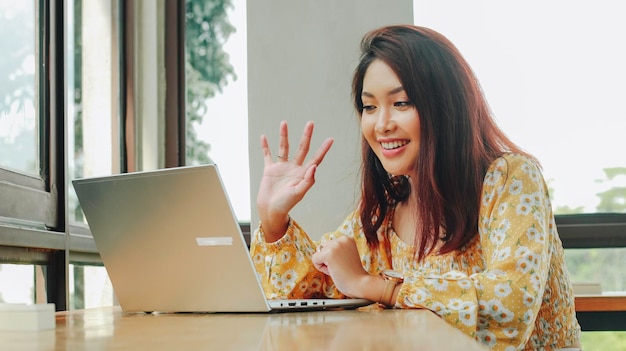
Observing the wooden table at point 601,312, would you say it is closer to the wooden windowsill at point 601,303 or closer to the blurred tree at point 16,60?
the wooden windowsill at point 601,303

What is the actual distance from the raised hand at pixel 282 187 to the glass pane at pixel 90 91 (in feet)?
2.97

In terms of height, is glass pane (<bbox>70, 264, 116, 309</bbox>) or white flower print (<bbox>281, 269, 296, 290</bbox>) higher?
white flower print (<bbox>281, 269, 296, 290</bbox>)

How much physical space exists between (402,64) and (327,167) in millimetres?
950

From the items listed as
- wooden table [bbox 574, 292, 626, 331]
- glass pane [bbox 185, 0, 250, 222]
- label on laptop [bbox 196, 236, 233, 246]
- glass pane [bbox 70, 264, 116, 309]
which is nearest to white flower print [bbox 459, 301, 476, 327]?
label on laptop [bbox 196, 236, 233, 246]

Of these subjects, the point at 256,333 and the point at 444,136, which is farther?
the point at 444,136

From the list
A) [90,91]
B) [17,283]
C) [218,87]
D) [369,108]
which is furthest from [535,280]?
[218,87]

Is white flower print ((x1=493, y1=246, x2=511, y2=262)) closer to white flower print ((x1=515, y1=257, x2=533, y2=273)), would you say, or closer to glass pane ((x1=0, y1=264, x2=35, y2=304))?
white flower print ((x1=515, y1=257, x2=533, y2=273))

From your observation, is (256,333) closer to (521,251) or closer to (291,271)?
(521,251)

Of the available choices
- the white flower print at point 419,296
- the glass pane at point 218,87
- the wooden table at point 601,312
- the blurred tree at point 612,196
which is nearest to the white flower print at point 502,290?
the white flower print at point 419,296

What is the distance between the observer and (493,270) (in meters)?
1.38

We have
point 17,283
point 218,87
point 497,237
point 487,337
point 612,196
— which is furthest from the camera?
point 218,87

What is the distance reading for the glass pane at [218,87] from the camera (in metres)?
3.00

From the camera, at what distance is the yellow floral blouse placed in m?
1.33

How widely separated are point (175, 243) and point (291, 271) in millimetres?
513
